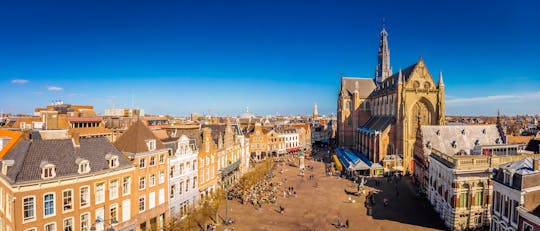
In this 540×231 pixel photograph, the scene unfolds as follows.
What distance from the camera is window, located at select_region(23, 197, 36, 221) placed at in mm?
24219

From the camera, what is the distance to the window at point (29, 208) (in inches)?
953

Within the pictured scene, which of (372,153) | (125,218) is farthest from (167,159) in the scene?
(372,153)

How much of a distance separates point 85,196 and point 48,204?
3.01 meters

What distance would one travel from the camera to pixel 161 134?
4931 centimetres

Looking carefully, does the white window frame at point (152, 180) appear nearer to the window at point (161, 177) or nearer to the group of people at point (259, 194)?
the window at point (161, 177)

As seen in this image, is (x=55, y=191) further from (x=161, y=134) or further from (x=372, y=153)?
(x=372, y=153)

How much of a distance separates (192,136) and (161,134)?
5.79 meters

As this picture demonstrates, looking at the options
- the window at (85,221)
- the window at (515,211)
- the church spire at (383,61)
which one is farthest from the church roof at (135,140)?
the church spire at (383,61)

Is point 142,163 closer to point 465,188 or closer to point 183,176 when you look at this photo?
point 183,176

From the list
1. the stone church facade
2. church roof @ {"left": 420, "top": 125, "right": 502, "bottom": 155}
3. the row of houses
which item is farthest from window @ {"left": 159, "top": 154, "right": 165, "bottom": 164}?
the stone church facade

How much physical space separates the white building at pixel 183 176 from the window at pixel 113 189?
8.36m

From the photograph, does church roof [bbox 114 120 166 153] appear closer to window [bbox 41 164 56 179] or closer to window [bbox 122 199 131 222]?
window [bbox 122 199 131 222]

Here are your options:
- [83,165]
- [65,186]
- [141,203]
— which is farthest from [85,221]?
[141,203]

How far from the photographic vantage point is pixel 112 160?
101 feet
